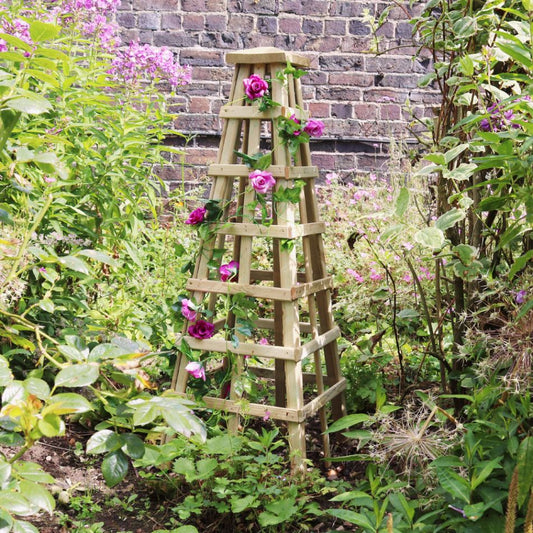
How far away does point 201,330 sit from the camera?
2379 millimetres

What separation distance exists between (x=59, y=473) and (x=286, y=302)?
97 cm

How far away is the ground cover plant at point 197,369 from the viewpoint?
1.06m

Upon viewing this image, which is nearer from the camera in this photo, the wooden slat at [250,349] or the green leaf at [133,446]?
the green leaf at [133,446]

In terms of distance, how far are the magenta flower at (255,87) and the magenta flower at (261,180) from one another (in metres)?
0.25

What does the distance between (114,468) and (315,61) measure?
4.42 metres

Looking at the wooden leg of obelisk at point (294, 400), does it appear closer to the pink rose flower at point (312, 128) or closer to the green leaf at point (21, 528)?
the pink rose flower at point (312, 128)

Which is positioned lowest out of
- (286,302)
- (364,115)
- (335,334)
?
(335,334)

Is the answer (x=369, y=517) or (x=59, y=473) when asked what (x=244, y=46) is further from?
(x=369, y=517)

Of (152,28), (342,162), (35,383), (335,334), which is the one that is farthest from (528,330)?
(152,28)

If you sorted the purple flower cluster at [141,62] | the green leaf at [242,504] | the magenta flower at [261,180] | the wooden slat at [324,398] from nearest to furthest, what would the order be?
1. the green leaf at [242,504]
2. the magenta flower at [261,180]
3. the wooden slat at [324,398]
4. the purple flower cluster at [141,62]

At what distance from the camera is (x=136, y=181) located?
2.86 m

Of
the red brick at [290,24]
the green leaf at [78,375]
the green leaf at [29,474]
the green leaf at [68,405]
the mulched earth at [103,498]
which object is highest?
the red brick at [290,24]

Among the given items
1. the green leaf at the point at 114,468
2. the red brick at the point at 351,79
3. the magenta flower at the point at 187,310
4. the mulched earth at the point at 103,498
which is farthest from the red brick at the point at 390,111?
the green leaf at the point at 114,468

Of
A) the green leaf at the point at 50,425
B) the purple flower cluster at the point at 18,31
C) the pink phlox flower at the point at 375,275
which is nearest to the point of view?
the green leaf at the point at 50,425
